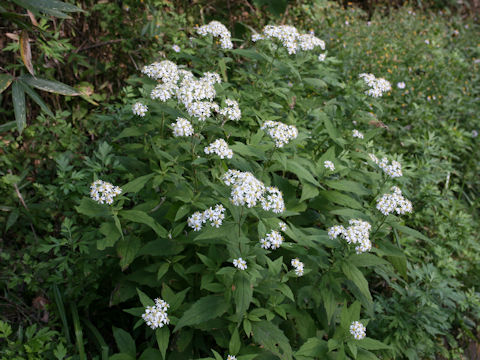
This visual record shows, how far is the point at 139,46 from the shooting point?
4312mm

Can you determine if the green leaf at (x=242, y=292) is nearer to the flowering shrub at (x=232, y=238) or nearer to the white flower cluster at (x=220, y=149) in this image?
the flowering shrub at (x=232, y=238)

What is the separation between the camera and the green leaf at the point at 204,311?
2.08 m

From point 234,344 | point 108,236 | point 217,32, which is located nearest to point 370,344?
point 234,344

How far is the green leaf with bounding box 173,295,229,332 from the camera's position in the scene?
82.0 inches

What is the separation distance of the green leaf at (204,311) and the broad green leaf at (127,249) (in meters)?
0.47

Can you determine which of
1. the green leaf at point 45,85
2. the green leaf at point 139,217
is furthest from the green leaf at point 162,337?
the green leaf at point 45,85

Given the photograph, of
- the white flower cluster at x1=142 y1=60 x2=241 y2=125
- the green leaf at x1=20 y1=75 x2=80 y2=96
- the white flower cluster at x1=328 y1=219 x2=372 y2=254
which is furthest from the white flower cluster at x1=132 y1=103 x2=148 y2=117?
the white flower cluster at x1=328 y1=219 x2=372 y2=254

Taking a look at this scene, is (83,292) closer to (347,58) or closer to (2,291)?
(2,291)

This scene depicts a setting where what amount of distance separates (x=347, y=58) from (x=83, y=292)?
179 inches

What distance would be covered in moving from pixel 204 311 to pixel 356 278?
3.10ft

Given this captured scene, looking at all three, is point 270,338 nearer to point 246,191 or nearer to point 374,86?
point 246,191

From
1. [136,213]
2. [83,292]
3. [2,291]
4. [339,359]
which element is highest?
[136,213]

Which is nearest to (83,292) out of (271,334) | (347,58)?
(271,334)

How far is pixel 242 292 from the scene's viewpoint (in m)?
1.99
